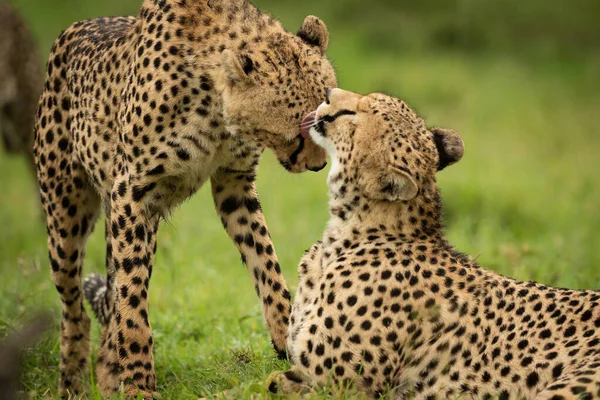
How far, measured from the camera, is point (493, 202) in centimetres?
852

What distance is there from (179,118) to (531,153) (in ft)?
23.7

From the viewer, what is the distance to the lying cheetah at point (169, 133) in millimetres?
3930

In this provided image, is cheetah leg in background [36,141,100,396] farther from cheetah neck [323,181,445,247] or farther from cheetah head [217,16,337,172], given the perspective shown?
cheetah neck [323,181,445,247]

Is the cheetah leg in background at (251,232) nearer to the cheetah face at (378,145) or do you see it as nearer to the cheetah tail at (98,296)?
the cheetah face at (378,145)

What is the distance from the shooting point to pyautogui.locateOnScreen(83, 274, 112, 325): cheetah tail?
5.01 meters

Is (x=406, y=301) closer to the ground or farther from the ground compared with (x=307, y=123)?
closer to the ground

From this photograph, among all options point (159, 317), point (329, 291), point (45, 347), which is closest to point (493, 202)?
point (159, 317)

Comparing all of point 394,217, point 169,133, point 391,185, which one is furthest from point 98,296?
point 391,185

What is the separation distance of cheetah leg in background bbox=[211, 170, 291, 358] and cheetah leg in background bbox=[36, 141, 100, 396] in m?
0.70

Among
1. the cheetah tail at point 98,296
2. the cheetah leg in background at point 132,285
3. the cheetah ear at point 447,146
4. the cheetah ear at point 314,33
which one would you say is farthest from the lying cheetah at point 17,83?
the cheetah ear at point 447,146

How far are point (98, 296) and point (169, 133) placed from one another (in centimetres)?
150

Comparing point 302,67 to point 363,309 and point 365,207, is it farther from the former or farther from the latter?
point 363,309

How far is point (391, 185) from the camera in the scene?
3.62 m

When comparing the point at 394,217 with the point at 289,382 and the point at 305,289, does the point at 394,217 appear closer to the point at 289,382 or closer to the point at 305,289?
the point at 305,289
